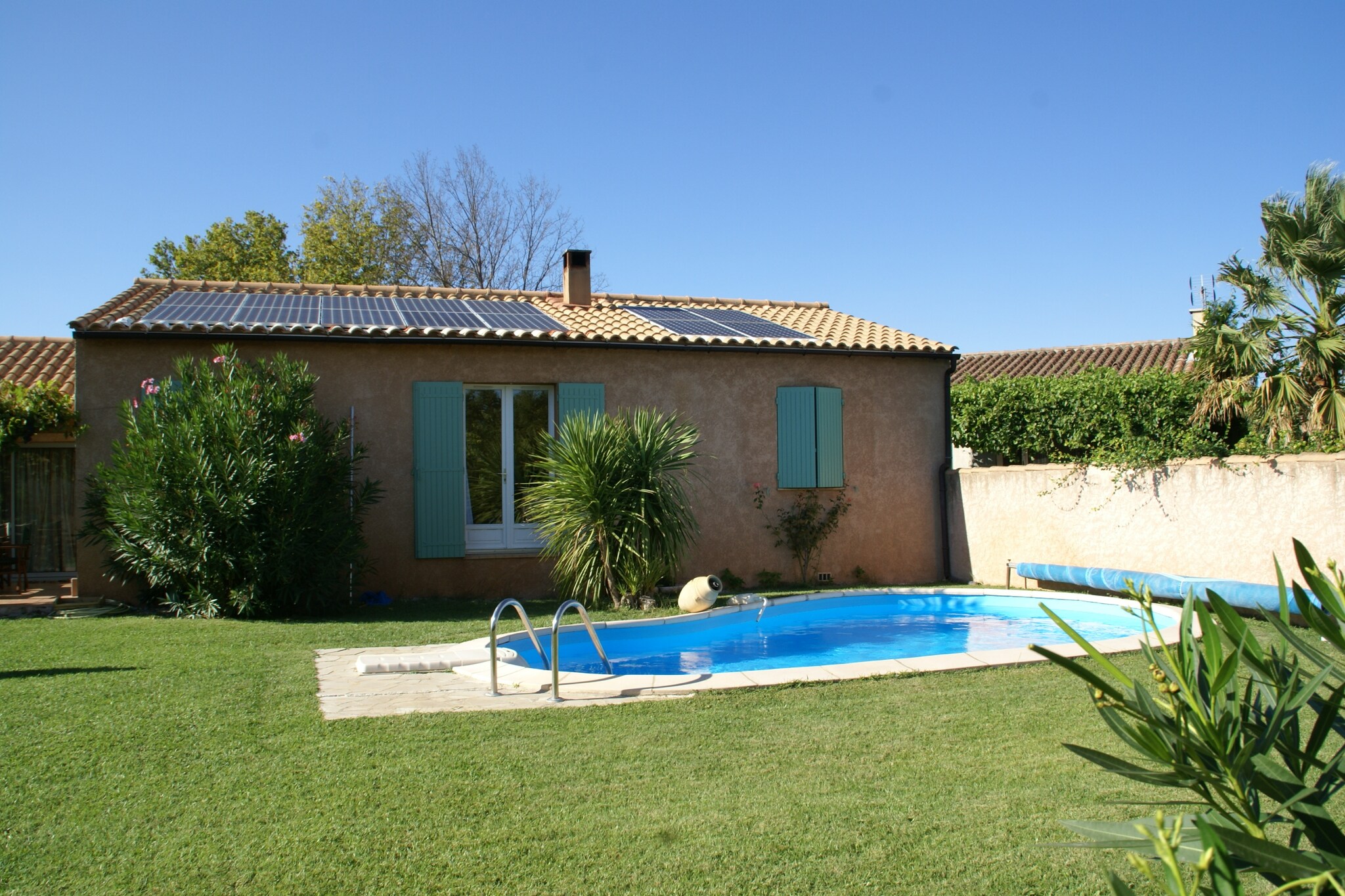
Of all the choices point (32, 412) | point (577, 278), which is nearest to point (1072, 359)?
point (577, 278)

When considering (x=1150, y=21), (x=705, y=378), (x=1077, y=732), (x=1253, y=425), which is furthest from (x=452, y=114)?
(x=1077, y=732)

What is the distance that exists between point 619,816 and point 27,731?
3.55 meters

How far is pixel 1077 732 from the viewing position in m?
5.24

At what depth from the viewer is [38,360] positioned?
1540cm

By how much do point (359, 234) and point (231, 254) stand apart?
3676mm

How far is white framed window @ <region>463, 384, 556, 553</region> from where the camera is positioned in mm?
12391

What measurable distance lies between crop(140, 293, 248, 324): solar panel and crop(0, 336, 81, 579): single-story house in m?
2.42

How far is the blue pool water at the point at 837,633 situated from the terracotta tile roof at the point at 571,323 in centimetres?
377

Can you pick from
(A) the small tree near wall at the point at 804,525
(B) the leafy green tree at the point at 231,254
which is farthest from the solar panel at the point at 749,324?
(B) the leafy green tree at the point at 231,254

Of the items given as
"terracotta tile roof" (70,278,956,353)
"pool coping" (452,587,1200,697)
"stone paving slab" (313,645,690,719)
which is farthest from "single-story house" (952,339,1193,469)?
"stone paving slab" (313,645,690,719)

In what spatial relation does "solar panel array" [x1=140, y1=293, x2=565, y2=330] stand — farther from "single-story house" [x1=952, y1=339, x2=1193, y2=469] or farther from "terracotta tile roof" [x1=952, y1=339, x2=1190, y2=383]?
"terracotta tile roof" [x1=952, y1=339, x2=1190, y2=383]

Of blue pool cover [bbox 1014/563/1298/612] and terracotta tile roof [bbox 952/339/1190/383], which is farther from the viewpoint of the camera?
terracotta tile roof [bbox 952/339/1190/383]

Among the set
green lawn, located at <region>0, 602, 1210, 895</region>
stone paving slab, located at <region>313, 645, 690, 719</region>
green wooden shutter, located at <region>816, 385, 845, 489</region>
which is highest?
green wooden shutter, located at <region>816, 385, 845, 489</region>

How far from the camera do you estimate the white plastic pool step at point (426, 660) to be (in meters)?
7.20
